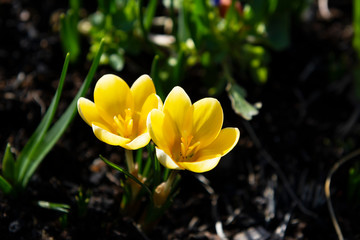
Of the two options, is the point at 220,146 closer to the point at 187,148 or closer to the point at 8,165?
the point at 187,148

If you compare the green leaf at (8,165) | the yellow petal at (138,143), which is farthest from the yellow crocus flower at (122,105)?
the green leaf at (8,165)

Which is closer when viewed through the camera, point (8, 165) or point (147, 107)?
point (147, 107)

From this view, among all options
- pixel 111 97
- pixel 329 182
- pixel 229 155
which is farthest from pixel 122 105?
pixel 329 182

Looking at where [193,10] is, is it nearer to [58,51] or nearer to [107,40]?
[107,40]

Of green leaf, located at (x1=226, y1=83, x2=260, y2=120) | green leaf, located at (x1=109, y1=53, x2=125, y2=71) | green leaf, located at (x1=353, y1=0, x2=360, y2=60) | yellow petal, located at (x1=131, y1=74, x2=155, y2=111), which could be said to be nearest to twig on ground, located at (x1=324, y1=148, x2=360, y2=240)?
green leaf, located at (x1=226, y1=83, x2=260, y2=120)

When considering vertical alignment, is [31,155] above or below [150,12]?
below

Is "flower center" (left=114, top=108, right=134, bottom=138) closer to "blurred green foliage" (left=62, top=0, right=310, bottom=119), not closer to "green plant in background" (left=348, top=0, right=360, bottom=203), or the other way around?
"blurred green foliage" (left=62, top=0, right=310, bottom=119)
